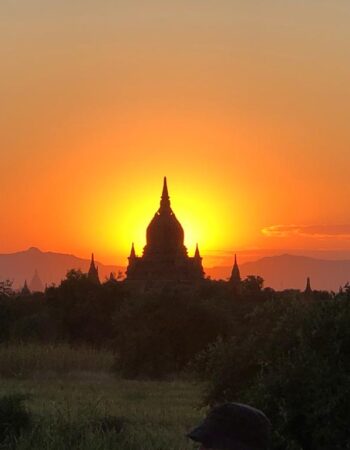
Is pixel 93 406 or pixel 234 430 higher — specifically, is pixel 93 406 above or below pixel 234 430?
below

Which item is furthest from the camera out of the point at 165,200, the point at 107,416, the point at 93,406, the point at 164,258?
the point at 165,200

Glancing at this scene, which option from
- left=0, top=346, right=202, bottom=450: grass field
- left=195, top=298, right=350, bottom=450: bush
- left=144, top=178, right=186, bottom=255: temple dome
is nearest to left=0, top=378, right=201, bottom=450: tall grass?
left=0, top=346, right=202, bottom=450: grass field

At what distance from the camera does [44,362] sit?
26594mm

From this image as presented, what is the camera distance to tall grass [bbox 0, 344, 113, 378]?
25.3m

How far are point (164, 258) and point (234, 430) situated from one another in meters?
91.7

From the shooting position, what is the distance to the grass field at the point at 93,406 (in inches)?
406

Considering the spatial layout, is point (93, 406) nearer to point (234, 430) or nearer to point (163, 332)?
point (234, 430)

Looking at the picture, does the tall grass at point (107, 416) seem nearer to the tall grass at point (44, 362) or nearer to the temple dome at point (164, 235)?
the tall grass at point (44, 362)

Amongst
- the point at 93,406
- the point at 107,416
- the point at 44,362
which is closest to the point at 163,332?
the point at 44,362

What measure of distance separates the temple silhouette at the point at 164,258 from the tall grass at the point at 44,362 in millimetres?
58546

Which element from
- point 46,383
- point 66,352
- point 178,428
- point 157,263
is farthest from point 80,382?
point 157,263

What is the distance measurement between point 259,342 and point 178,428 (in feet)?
8.41

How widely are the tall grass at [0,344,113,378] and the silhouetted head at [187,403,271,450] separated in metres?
21.6

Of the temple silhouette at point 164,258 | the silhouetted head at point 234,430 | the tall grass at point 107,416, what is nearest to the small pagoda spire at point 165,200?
the temple silhouette at point 164,258
